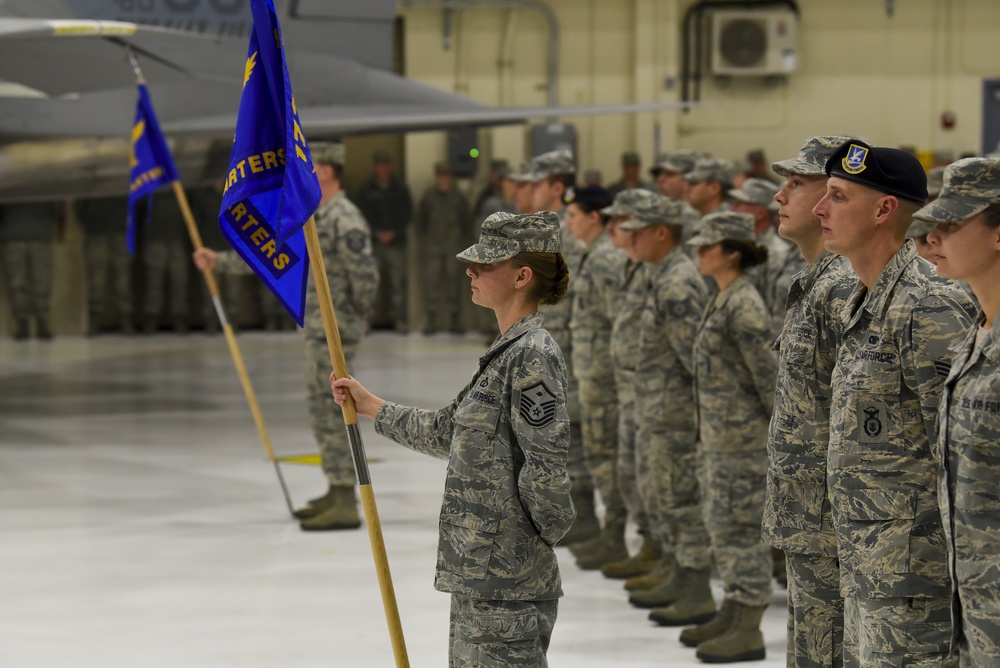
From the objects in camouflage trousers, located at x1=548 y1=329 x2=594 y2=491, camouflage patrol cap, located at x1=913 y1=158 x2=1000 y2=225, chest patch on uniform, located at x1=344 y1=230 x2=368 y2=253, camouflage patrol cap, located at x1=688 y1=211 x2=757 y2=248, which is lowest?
camouflage trousers, located at x1=548 y1=329 x2=594 y2=491

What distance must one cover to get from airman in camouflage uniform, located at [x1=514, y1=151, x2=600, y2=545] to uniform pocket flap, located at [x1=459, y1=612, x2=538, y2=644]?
10.3ft

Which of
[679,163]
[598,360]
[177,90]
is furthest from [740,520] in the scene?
[177,90]

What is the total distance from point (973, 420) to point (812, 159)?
124 cm

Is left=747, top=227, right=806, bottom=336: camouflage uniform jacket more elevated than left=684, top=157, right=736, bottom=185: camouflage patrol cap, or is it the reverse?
left=684, top=157, right=736, bottom=185: camouflage patrol cap

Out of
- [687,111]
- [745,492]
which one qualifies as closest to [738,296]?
[745,492]

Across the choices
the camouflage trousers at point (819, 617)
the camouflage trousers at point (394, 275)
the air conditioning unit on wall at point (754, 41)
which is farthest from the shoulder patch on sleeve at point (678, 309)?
the air conditioning unit on wall at point (754, 41)

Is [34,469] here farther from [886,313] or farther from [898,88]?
[898,88]

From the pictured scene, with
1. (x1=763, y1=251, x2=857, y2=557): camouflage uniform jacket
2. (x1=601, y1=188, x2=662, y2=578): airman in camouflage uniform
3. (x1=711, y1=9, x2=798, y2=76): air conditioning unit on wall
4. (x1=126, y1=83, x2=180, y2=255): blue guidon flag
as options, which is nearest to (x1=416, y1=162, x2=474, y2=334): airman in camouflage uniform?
(x1=711, y1=9, x2=798, y2=76): air conditioning unit on wall

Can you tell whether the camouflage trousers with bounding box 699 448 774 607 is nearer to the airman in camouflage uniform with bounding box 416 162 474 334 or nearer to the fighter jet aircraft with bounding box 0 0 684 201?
the fighter jet aircraft with bounding box 0 0 684 201

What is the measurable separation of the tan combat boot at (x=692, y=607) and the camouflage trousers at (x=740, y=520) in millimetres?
483

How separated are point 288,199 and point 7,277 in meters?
12.8

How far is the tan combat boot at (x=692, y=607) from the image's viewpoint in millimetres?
4926

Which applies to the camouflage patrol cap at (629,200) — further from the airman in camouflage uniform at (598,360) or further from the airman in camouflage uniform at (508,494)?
the airman in camouflage uniform at (508,494)

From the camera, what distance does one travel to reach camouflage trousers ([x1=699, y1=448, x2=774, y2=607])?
4402 millimetres
